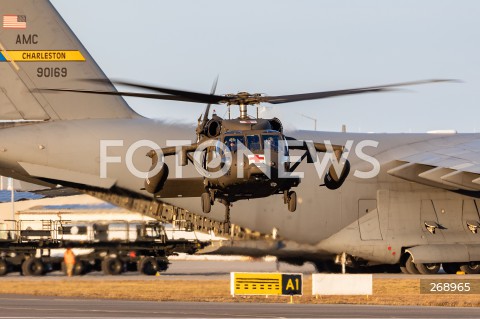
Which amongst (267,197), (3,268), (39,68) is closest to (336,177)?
(267,197)

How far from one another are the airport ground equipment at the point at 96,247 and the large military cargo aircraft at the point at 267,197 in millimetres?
5127

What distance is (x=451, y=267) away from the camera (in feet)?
146

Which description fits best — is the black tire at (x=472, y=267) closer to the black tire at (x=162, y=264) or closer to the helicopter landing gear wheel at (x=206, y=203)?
the black tire at (x=162, y=264)

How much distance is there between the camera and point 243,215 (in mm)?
42500

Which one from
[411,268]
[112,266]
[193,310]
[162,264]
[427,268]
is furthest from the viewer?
[162,264]

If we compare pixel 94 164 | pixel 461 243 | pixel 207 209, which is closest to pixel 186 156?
pixel 207 209

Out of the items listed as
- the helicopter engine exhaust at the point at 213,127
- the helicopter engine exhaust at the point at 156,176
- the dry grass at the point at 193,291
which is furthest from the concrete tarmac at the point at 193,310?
the helicopter engine exhaust at the point at 213,127

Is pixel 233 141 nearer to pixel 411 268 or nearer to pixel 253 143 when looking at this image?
pixel 253 143

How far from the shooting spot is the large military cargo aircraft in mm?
40906

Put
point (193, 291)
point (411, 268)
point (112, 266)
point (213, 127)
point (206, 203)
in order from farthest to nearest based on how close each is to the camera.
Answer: point (112, 266), point (411, 268), point (193, 291), point (213, 127), point (206, 203)

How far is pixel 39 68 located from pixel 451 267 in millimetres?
19012

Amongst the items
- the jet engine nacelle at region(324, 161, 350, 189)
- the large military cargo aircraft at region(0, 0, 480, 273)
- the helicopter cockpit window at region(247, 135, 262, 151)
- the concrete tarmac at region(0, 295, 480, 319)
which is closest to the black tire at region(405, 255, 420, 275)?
the large military cargo aircraft at region(0, 0, 480, 273)

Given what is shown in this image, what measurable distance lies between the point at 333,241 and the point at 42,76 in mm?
13500

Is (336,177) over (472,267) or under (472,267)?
over
